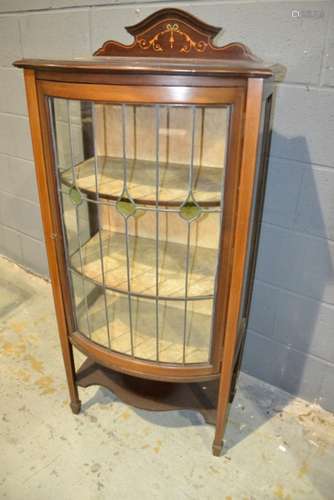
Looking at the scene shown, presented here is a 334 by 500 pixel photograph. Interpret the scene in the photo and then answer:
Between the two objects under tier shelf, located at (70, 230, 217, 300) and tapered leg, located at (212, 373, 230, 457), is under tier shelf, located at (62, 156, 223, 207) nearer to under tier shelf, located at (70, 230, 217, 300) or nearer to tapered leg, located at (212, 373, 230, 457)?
under tier shelf, located at (70, 230, 217, 300)

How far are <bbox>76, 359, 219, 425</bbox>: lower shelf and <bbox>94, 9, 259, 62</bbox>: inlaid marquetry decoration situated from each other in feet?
3.55

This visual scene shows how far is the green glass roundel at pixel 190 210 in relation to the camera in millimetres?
977

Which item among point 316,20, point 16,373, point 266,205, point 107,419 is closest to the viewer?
point 316,20

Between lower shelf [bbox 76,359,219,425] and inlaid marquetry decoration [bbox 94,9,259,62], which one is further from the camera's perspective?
lower shelf [bbox 76,359,219,425]

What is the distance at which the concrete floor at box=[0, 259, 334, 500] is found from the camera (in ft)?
4.17

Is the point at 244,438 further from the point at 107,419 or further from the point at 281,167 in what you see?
the point at 281,167

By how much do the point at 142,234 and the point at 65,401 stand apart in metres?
0.79

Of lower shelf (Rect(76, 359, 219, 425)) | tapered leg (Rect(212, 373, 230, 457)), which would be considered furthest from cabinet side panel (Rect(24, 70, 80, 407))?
tapered leg (Rect(212, 373, 230, 457))

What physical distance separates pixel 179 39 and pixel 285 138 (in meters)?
0.43

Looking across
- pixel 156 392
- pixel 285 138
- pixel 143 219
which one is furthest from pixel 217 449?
pixel 285 138

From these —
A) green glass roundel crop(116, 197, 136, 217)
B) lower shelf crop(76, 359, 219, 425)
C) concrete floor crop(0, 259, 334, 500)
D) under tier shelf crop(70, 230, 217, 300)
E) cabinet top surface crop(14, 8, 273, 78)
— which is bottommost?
concrete floor crop(0, 259, 334, 500)

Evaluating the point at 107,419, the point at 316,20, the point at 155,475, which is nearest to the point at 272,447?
the point at 155,475

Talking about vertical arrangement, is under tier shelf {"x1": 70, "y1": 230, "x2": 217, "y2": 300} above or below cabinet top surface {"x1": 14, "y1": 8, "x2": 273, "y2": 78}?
below

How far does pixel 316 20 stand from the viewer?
1.06 meters
